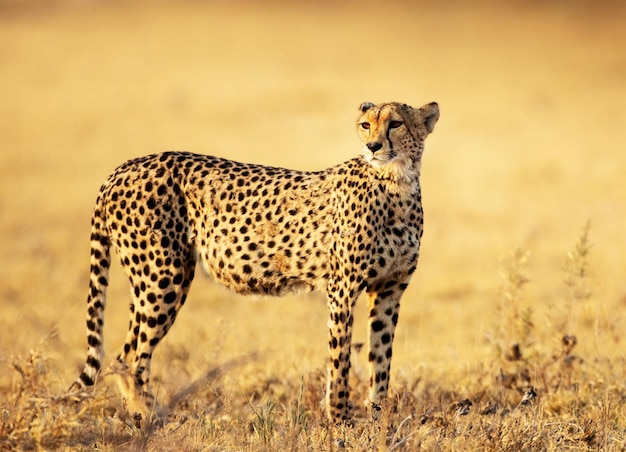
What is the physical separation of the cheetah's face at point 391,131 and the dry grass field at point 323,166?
1076 millimetres

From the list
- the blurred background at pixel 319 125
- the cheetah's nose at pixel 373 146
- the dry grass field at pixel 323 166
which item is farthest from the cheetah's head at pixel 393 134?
the blurred background at pixel 319 125

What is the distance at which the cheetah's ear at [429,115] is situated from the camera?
5.23m

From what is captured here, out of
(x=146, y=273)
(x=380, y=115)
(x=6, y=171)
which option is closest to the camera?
(x=380, y=115)

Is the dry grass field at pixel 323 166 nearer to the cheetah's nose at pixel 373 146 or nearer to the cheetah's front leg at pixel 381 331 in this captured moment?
the cheetah's front leg at pixel 381 331

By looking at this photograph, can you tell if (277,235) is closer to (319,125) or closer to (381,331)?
(381,331)

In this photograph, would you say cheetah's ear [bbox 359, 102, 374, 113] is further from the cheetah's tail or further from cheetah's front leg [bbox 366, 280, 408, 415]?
the cheetah's tail

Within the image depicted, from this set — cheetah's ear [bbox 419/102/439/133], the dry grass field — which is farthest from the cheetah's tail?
cheetah's ear [bbox 419/102/439/133]

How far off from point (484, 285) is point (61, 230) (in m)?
5.60

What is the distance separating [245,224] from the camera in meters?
5.51

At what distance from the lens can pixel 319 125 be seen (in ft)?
69.7

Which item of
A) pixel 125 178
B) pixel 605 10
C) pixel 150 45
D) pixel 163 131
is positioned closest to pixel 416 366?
pixel 125 178

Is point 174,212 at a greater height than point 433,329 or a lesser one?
greater

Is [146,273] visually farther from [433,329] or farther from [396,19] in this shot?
[396,19]

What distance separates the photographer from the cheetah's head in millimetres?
4941
